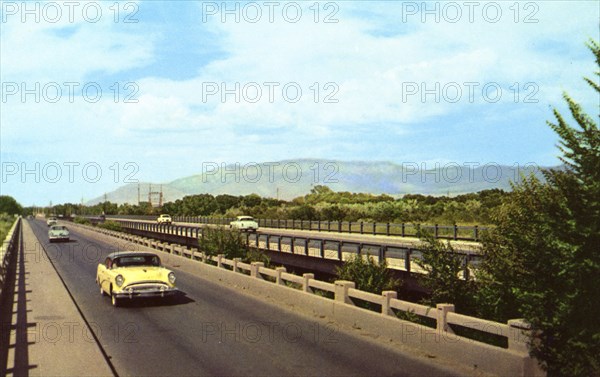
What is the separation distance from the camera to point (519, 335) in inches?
385

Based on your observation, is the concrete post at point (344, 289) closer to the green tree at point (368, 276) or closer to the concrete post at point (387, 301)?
the concrete post at point (387, 301)

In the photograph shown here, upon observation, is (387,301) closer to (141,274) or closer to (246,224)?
(141,274)

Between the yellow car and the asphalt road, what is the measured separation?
0.50 meters

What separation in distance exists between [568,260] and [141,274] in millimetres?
13254

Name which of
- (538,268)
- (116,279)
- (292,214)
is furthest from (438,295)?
(292,214)

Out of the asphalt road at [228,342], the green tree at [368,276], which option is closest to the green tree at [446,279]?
the asphalt road at [228,342]

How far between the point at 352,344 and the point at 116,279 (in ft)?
28.2

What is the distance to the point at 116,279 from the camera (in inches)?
713

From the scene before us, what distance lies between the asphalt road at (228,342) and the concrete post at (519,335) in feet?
4.46

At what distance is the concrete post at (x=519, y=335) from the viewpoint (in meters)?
9.59

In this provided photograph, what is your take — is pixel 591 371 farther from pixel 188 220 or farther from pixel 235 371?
pixel 188 220

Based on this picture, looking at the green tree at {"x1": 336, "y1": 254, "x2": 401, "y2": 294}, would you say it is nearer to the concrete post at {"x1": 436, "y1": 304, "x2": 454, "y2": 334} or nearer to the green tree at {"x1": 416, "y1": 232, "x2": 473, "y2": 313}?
the green tree at {"x1": 416, "y1": 232, "x2": 473, "y2": 313}

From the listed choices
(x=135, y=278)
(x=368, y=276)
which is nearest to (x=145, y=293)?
(x=135, y=278)

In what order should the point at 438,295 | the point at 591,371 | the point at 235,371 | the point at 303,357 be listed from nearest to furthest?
the point at 591,371 → the point at 235,371 → the point at 303,357 → the point at 438,295
